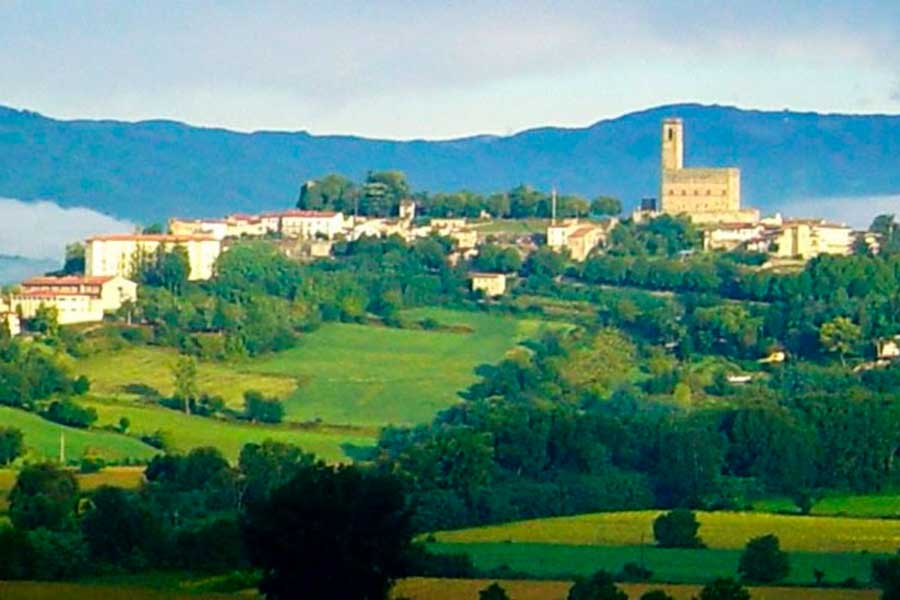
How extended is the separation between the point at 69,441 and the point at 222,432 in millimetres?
4760

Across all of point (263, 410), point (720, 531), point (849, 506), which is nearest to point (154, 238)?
point (263, 410)

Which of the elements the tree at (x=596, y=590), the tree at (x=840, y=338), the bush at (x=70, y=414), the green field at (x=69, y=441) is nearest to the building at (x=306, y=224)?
the tree at (x=840, y=338)

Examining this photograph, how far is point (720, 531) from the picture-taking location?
4988 cm

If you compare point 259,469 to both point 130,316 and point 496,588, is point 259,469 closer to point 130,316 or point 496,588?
point 496,588

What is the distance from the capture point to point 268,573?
36.3 meters

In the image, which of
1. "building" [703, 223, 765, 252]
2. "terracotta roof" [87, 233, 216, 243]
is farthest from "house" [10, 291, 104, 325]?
"building" [703, 223, 765, 252]

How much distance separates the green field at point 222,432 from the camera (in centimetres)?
6888

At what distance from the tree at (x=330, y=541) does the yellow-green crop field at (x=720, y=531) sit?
40.9 ft

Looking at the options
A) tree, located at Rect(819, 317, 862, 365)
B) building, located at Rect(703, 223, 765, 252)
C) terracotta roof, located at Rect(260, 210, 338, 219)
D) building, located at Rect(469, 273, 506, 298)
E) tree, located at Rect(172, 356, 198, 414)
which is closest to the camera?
tree, located at Rect(172, 356, 198, 414)

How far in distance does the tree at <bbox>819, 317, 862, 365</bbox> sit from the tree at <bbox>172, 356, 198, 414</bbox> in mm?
21006

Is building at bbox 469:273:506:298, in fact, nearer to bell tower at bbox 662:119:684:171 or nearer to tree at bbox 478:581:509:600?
bell tower at bbox 662:119:684:171

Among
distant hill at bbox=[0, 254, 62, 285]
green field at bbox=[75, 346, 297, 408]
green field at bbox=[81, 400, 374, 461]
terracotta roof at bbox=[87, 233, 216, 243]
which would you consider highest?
terracotta roof at bbox=[87, 233, 216, 243]

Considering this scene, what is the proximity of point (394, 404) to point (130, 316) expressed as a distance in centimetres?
1525

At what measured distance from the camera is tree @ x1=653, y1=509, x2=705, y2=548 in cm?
4769
